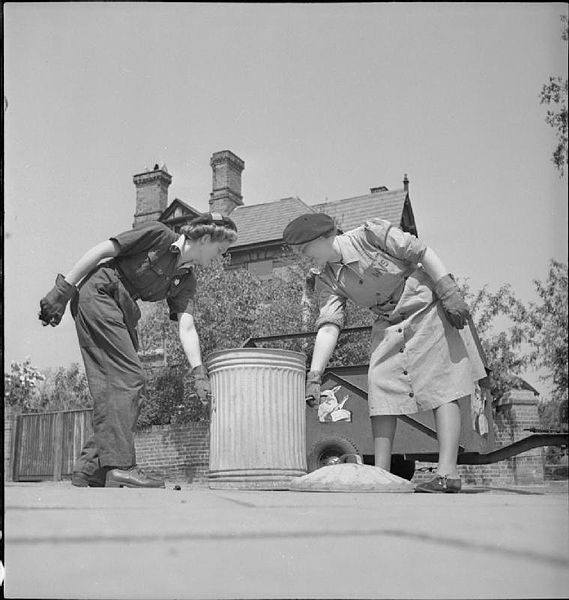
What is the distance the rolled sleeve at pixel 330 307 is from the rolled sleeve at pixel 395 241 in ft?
1.26

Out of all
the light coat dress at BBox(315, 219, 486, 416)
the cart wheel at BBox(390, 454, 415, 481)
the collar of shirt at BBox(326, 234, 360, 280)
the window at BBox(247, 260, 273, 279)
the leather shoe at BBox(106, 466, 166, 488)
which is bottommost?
the cart wheel at BBox(390, 454, 415, 481)

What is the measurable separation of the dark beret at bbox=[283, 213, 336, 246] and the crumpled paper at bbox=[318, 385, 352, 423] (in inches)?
98.5

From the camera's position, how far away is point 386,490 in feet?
9.00

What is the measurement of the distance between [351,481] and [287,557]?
1.84 meters

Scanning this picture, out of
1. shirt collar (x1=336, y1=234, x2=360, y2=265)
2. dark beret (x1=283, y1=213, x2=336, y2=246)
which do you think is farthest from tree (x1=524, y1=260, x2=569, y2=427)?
dark beret (x1=283, y1=213, x2=336, y2=246)

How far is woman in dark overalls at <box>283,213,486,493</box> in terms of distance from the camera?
10.7ft

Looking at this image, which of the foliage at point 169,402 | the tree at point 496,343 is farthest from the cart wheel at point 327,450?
the tree at point 496,343

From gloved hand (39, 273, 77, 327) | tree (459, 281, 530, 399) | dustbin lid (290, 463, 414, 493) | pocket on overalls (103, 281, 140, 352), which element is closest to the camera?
dustbin lid (290, 463, 414, 493)

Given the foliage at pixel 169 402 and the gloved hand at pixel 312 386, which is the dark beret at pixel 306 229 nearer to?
the gloved hand at pixel 312 386

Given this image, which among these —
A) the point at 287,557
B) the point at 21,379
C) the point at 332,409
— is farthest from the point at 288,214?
the point at 287,557

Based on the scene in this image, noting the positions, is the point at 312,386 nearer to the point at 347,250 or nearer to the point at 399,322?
the point at 399,322

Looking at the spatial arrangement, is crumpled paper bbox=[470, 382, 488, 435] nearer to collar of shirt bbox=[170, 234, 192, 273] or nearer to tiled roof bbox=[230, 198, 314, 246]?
collar of shirt bbox=[170, 234, 192, 273]

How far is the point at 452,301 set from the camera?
321cm

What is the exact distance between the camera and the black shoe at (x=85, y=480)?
123 inches
